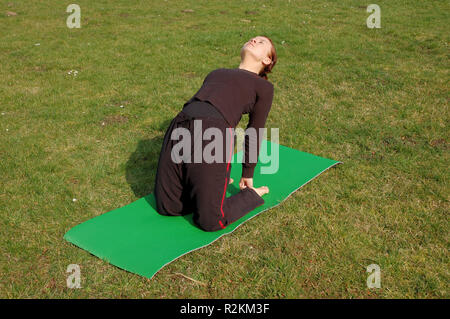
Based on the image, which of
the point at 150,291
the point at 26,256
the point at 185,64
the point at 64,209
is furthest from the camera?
the point at 185,64

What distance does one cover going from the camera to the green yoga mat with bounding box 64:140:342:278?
3199 millimetres

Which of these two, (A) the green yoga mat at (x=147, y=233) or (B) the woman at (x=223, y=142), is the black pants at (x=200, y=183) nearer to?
(B) the woman at (x=223, y=142)

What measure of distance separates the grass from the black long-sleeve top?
3.55 ft

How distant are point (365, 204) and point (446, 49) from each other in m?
6.82

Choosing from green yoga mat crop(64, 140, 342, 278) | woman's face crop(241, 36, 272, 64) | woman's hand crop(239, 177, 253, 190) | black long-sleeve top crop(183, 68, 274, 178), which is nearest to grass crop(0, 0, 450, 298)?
green yoga mat crop(64, 140, 342, 278)

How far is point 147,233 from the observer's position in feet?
11.5

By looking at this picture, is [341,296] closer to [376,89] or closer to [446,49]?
[376,89]

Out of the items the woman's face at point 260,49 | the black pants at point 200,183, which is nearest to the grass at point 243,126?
the black pants at point 200,183

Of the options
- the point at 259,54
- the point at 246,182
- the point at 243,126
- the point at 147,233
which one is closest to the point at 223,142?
the point at 246,182

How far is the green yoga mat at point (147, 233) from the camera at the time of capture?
3.20 meters

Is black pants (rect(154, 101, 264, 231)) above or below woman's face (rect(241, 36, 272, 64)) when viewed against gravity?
below

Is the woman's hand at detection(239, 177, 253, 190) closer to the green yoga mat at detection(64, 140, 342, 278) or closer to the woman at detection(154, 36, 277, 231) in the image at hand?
the woman at detection(154, 36, 277, 231)

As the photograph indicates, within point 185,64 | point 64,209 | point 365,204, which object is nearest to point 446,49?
point 185,64
